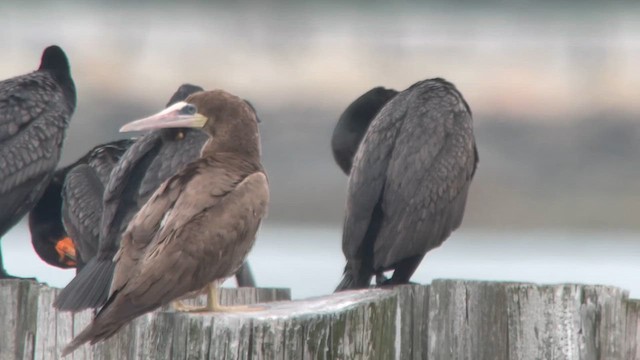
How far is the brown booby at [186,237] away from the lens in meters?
5.59

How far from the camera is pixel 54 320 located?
6559 millimetres

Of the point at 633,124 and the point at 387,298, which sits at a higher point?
the point at 633,124

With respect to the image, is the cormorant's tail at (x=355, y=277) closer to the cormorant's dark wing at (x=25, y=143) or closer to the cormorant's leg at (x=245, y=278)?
the cormorant's leg at (x=245, y=278)

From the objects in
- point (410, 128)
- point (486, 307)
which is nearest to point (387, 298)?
point (486, 307)

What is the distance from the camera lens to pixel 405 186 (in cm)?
759

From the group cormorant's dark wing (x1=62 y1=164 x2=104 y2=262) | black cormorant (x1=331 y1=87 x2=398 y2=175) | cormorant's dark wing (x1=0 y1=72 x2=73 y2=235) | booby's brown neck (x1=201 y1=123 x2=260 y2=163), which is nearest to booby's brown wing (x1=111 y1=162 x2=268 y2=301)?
booby's brown neck (x1=201 y1=123 x2=260 y2=163)

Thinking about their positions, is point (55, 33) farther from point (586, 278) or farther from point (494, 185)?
point (586, 278)

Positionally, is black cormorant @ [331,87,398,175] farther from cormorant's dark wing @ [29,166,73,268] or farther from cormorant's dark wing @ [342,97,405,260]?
cormorant's dark wing @ [29,166,73,268]

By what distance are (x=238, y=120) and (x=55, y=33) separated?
12.9 meters

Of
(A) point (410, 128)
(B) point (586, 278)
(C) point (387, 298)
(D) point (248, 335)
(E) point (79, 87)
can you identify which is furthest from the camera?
(E) point (79, 87)

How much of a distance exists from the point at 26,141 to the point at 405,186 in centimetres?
219

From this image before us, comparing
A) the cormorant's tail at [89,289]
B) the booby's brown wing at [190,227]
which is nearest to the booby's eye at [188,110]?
the booby's brown wing at [190,227]

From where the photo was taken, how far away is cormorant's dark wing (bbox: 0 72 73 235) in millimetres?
8938

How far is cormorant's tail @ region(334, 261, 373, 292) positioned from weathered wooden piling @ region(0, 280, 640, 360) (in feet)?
4.06
